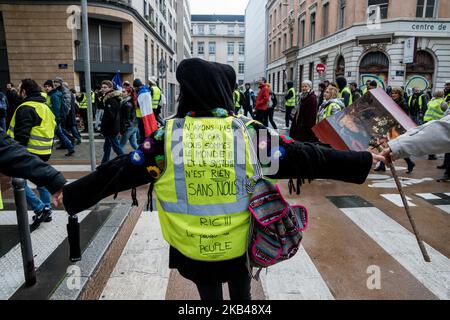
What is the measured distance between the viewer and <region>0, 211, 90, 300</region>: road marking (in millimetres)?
3211

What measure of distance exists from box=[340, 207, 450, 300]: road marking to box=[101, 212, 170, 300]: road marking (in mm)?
2426

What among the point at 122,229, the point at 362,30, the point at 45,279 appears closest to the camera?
the point at 45,279

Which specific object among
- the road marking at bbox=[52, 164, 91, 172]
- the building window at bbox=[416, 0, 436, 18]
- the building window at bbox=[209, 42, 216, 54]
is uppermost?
the building window at bbox=[209, 42, 216, 54]

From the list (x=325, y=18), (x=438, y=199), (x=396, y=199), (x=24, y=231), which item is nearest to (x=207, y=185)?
(x=24, y=231)

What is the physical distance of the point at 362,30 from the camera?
73.5 ft

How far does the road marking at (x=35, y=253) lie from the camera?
126 inches

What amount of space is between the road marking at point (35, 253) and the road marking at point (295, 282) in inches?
89.5

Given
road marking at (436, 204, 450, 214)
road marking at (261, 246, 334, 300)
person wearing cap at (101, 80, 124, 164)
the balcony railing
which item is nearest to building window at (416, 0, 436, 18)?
the balcony railing

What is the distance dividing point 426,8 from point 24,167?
2496 centimetres

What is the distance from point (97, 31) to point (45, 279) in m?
20.0

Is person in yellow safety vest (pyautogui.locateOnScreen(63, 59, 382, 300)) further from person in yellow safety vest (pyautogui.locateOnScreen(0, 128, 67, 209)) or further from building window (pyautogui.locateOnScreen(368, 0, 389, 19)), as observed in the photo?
building window (pyautogui.locateOnScreen(368, 0, 389, 19))
